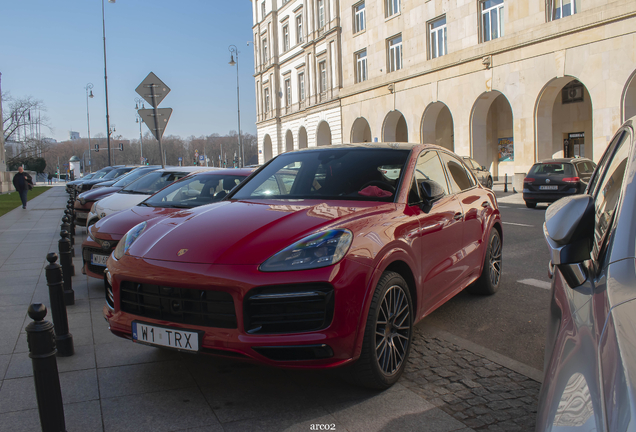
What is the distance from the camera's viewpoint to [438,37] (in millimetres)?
29703

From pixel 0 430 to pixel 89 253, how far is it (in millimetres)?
3603

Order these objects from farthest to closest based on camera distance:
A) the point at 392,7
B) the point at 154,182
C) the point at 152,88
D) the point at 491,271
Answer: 1. the point at 392,7
2. the point at 152,88
3. the point at 154,182
4. the point at 491,271

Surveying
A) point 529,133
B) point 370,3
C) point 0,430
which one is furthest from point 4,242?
point 370,3

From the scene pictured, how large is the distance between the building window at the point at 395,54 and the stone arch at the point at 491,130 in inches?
267

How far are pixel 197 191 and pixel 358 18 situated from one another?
3322 centimetres

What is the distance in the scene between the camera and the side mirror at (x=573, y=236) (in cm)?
175

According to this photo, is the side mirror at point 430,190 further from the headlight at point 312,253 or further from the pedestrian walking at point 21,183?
the pedestrian walking at point 21,183

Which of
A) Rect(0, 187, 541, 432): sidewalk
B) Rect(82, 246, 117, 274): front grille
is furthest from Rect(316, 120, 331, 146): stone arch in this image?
Rect(0, 187, 541, 432): sidewalk

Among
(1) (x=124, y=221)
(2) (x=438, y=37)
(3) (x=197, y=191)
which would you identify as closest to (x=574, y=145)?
(2) (x=438, y=37)

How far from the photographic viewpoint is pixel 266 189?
4.59 metres

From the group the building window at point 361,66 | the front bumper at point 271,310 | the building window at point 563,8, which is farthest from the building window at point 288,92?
the front bumper at point 271,310

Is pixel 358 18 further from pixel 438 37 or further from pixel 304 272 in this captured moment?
pixel 304 272

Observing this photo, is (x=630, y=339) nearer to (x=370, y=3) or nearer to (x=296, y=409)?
(x=296, y=409)

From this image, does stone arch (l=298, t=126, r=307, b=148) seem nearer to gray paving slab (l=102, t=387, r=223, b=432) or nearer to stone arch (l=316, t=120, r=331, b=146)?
stone arch (l=316, t=120, r=331, b=146)
